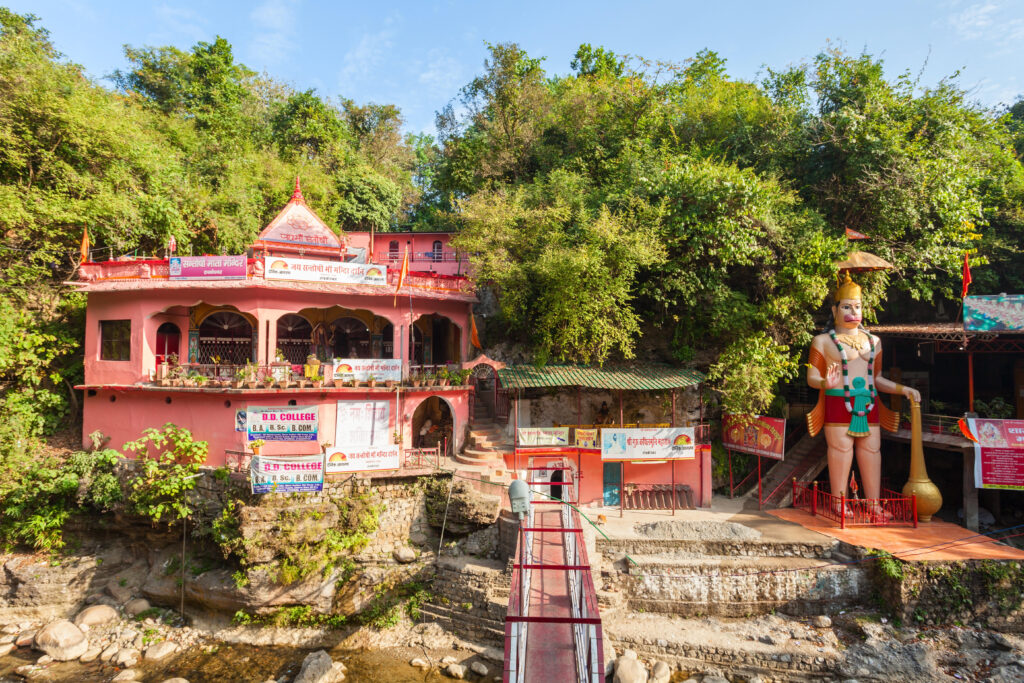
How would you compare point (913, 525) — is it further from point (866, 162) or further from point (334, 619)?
point (334, 619)

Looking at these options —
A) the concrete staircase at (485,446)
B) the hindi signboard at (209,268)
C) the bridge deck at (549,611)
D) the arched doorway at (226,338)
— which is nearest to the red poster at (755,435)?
the bridge deck at (549,611)

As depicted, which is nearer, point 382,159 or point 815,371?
point 815,371

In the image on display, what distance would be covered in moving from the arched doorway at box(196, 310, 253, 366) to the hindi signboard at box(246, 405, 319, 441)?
4.56 metres

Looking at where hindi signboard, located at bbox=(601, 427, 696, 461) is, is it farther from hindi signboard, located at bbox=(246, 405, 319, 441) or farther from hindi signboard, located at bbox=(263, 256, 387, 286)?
hindi signboard, located at bbox=(263, 256, 387, 286)

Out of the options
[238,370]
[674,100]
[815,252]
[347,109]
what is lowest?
[238,370]

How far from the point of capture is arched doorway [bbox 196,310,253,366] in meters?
19.2

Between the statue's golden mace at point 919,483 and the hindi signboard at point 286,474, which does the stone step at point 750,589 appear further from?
the hindi signboard at point 286,474

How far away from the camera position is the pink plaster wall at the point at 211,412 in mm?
16109

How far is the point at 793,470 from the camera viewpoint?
19391mm

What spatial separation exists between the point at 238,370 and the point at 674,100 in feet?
79.9

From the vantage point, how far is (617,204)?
19.8 metres

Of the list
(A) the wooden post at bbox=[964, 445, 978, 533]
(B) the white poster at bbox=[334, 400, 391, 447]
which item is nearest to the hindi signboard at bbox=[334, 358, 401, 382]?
(B) the white poster at bbox=[334, 400, 391, 447]

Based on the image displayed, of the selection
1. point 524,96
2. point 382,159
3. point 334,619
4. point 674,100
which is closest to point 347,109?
point 382,159

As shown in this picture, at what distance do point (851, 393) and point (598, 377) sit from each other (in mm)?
8337
